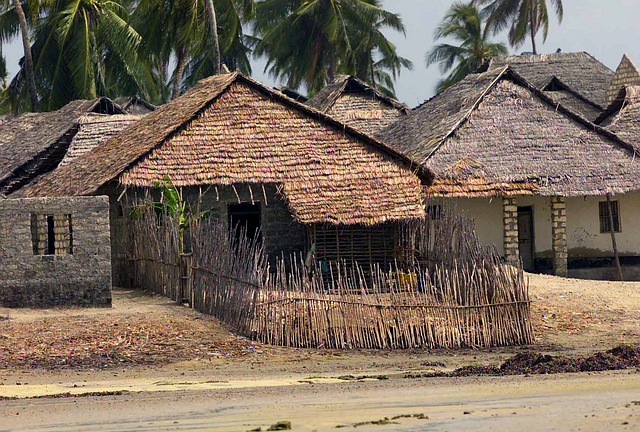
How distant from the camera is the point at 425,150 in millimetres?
25406

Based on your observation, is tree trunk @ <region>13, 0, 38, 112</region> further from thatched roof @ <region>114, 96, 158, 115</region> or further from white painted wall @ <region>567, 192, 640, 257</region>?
white painted wall @ <region>567, 192, 640, 257</region>

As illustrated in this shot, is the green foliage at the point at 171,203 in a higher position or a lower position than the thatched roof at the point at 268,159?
lower

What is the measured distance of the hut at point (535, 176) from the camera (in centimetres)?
2503

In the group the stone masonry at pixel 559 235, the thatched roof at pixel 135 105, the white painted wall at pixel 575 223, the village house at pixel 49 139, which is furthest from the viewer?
the thatched roof at pixel 135 105

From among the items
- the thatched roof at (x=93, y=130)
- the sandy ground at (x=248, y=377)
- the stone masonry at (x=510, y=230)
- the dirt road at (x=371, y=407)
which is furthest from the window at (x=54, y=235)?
the thatched roof at (x=93, y=130)

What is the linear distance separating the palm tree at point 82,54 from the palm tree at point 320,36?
6202mm

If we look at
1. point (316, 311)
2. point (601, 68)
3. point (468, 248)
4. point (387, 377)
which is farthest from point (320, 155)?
point (601, 68)

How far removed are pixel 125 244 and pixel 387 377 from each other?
957 cm

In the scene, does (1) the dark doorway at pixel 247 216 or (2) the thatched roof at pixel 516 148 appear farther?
(2) the thatched roof at pixel 516 148

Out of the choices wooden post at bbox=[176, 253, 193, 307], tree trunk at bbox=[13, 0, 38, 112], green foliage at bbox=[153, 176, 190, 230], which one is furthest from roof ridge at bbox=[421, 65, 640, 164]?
tree trunk at bbox=[13, 0, 38, 112]

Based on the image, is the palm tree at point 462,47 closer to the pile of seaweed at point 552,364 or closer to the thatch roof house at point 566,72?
the thatch roof house at point 566,72

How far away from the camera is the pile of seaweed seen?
14.5 meters

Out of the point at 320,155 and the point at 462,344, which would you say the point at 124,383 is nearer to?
the point at 462,344

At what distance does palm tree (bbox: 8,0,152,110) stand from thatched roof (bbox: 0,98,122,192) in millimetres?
3892
